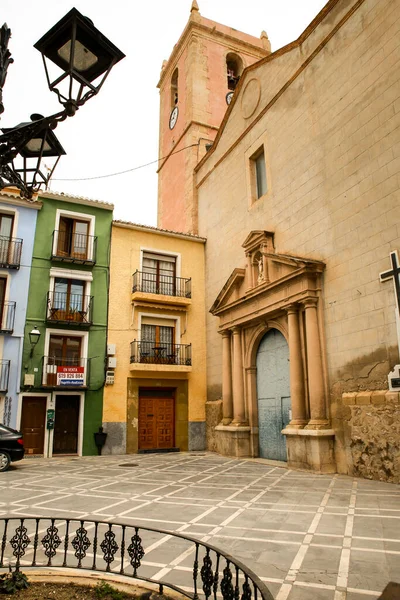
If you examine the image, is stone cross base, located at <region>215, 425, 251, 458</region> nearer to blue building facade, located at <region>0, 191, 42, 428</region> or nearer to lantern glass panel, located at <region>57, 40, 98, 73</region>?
blue building facade, located at <region>0, 191, 42, 428</region>

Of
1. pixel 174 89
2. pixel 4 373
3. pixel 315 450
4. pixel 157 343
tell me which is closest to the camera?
pixel 315 450

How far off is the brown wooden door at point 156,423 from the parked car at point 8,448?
546 cm

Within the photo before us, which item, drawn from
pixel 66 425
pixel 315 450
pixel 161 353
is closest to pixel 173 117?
pixel 161 353

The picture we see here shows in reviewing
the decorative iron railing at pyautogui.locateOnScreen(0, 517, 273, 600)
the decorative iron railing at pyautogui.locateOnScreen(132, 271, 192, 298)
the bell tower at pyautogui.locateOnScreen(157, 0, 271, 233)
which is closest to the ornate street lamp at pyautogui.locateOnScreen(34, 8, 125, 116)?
the decorative iron railing at pyautogui.locateOnScreen(0, 517, 273, 600)

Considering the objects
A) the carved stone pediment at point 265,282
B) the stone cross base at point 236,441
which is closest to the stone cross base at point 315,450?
the stone cross base at point 236,441

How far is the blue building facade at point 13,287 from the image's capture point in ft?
46.9

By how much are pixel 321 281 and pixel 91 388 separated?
896 cm

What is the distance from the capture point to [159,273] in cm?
1803

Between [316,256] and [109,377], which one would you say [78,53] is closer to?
[316,256]

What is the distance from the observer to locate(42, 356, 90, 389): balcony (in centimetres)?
1484

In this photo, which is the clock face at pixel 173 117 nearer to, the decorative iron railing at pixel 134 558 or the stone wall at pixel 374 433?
the stone wall at pixel 374 433

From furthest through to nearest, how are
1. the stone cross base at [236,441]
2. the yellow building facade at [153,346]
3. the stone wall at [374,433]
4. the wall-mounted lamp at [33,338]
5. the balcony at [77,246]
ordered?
the balcony at [77,246] < the yellow building facade at [153,346] < the wall-mounted lamp at [33,338] < the stone cross base at [236,441] < the stone wall at [374,433]

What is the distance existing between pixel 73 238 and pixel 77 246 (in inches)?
14.8

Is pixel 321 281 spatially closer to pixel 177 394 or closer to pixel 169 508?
pixel 169 508
